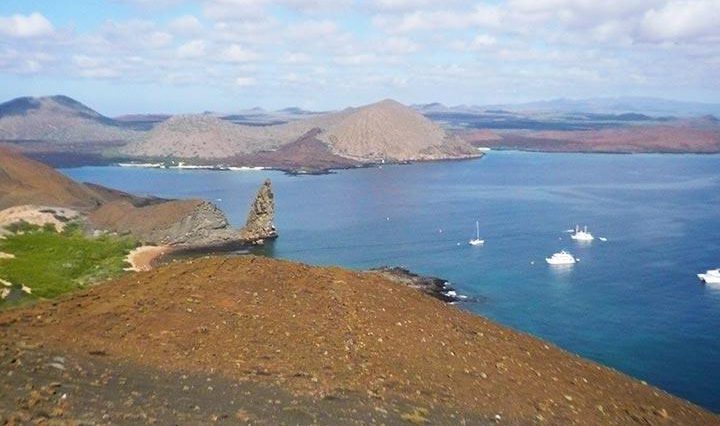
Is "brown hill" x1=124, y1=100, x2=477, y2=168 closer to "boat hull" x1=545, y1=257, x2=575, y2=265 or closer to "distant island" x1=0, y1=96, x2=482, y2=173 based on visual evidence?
"distant island" x1=0, y1=96, x2=482, y2=173

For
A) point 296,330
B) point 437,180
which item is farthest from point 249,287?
point 437,180

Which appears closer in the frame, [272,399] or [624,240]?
[272,399]

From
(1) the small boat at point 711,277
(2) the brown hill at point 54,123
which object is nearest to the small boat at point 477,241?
(1) the small boat at point 711,277

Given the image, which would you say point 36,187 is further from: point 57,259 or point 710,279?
point 710,279

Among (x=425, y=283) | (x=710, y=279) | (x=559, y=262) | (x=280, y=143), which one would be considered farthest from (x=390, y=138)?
(x=710, y=279)

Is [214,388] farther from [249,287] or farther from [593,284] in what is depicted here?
[593,284]

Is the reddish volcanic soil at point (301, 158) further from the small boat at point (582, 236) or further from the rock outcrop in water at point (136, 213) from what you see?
the small boat at point (582, 236)

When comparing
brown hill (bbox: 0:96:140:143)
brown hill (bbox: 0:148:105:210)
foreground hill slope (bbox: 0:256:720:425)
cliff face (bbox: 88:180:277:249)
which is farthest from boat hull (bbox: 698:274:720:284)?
brown hill (bbox: 0:96:140:143)
